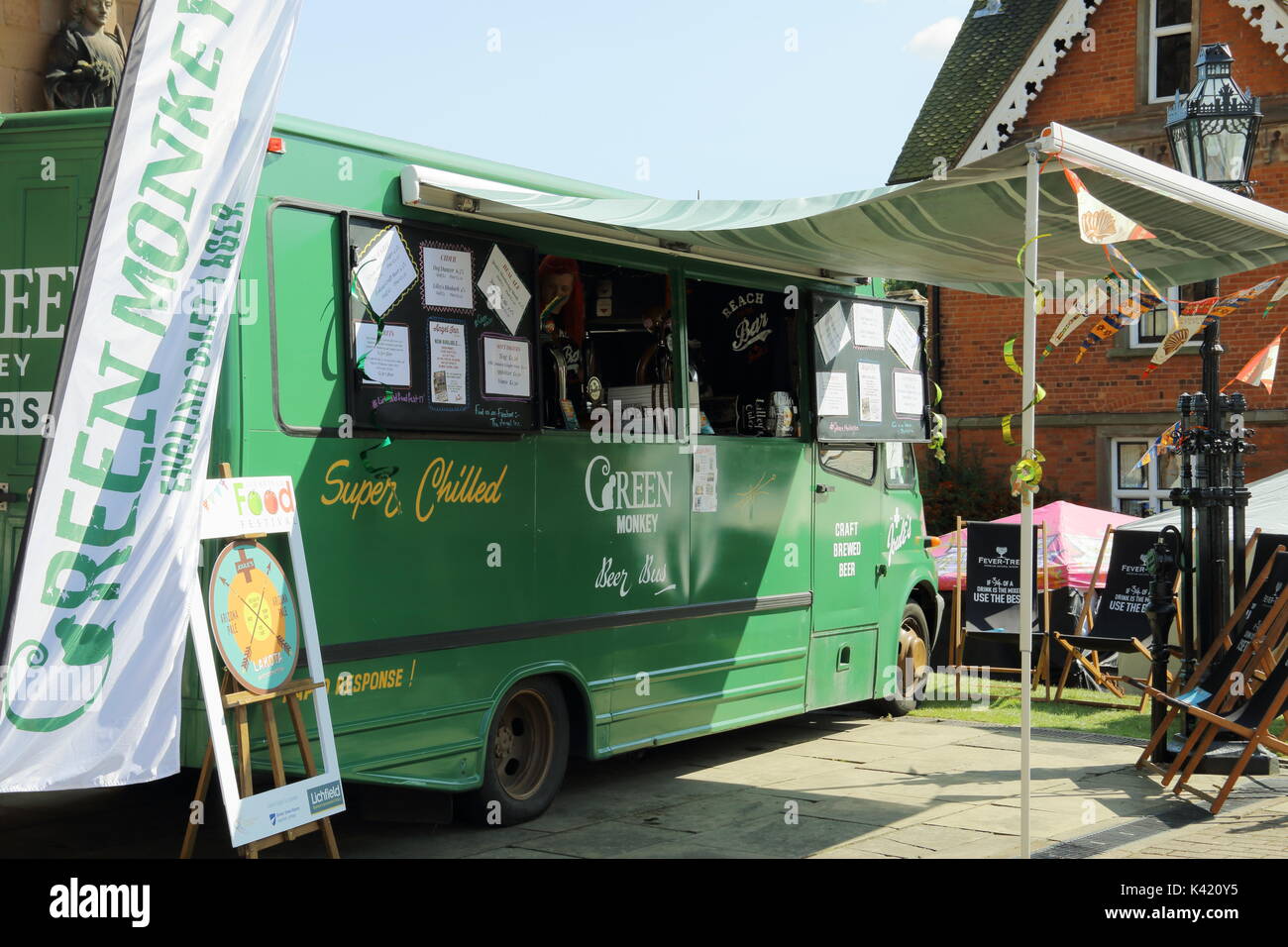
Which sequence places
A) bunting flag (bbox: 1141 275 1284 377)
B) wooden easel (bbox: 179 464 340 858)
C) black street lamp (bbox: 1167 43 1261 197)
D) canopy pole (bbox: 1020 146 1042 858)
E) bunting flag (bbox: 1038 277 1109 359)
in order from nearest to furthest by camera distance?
wooden easel (bbox: 179 464 340 858) → canopy pole (bbox: 1020 146 1042 858) → bunting flag (bbox: 1038 277 1109 359) → bunting flag (bbox: 1141 275 1284 377) → black street lamp (bbox: 1167 43 1261 197)

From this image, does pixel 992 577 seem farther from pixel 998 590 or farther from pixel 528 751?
pixel 528 751

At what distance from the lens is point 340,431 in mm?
6156

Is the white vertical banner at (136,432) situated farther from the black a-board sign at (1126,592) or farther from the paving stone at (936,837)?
the black a-board sign at (1126,592)

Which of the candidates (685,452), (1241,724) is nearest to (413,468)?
(685,452)

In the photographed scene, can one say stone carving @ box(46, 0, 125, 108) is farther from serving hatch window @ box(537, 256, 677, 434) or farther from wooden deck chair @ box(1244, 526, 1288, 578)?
wooden deck chair @ box(1244, 526, 1288, 578)

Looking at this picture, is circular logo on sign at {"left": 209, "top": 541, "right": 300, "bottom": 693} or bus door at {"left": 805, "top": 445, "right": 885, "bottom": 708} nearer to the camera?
circular logo on sign at {"left": 209, "top": 541, "right": 300, "bottom": 693}

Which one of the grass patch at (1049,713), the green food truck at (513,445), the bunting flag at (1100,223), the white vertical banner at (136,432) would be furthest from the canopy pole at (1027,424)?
the grass patch at (1049,713)

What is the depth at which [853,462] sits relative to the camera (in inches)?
390

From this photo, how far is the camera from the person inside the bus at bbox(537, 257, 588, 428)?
757 cm

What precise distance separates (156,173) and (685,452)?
372cm

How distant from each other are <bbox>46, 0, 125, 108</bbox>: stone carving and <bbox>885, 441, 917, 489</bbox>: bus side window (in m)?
5.68

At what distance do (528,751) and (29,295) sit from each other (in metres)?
3.21

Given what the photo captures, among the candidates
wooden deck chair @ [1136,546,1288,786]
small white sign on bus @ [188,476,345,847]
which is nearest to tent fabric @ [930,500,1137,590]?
wooden deck chair @ [1136,546,1288,786]

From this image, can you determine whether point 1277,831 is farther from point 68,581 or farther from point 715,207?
point 68,581
